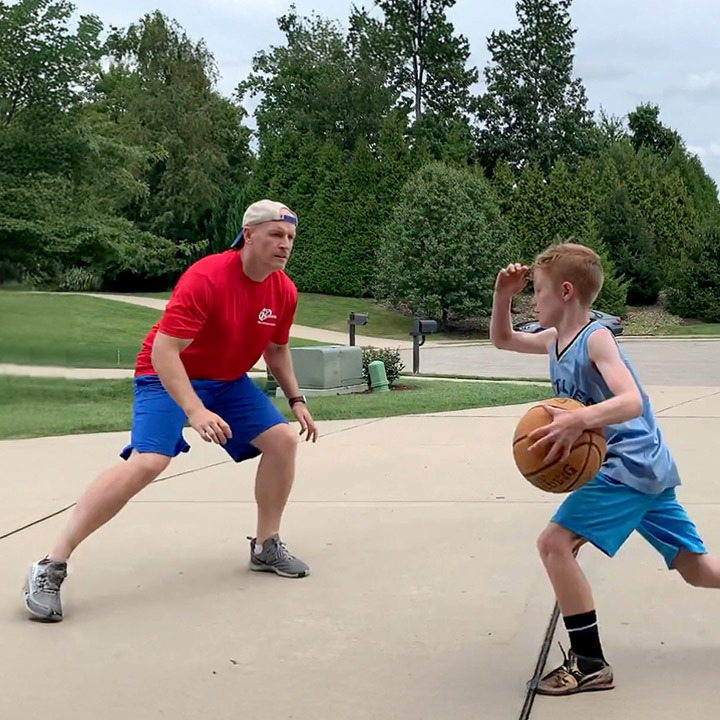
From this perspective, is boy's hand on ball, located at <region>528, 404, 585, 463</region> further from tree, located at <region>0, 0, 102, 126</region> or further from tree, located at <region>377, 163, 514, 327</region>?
tree, located at <region>377, 163, 514, 327</region>

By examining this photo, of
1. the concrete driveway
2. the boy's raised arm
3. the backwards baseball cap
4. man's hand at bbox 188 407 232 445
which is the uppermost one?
the backwards baseball cap

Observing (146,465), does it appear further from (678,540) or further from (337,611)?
(678,540)

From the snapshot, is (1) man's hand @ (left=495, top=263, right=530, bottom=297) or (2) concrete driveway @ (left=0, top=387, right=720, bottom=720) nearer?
(2) concrete driveway @ (left=0, top=387, right=720, bottom=720)

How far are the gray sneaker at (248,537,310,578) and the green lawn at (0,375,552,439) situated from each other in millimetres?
2733

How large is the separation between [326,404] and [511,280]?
284 inches

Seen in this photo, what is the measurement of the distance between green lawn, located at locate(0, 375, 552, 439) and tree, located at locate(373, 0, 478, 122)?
145ft

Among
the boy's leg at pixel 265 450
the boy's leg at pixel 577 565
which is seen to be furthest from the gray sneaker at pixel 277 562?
the boy's leg at pixel 577 565

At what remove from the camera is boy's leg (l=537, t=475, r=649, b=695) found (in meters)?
3.03

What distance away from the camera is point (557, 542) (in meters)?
3.05

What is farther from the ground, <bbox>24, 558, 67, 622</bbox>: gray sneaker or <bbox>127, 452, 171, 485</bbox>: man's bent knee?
<bbox>127, 452, 171, 485</bbox>: man's bent knee

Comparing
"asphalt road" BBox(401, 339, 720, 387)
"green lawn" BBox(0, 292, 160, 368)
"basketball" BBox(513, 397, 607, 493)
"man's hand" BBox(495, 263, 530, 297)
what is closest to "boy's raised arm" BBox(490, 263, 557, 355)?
"man's hand" BBox(495, 263, 530, 297)

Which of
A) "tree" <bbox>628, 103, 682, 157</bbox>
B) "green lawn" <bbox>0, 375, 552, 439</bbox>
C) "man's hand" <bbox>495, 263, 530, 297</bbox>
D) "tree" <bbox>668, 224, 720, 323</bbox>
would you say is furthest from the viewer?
"tree" <bbox>628, 103, 682, 157</bbox>

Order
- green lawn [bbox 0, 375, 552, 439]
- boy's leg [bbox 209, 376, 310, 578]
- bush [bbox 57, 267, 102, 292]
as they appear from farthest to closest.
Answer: green lawn [bbox 0, 375, 552, 439], bush [bbox 57, 267, 102, 292], boy's leg [bbox 209, 376, 310, 578]

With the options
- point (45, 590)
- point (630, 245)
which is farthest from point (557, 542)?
point (630, 245)
